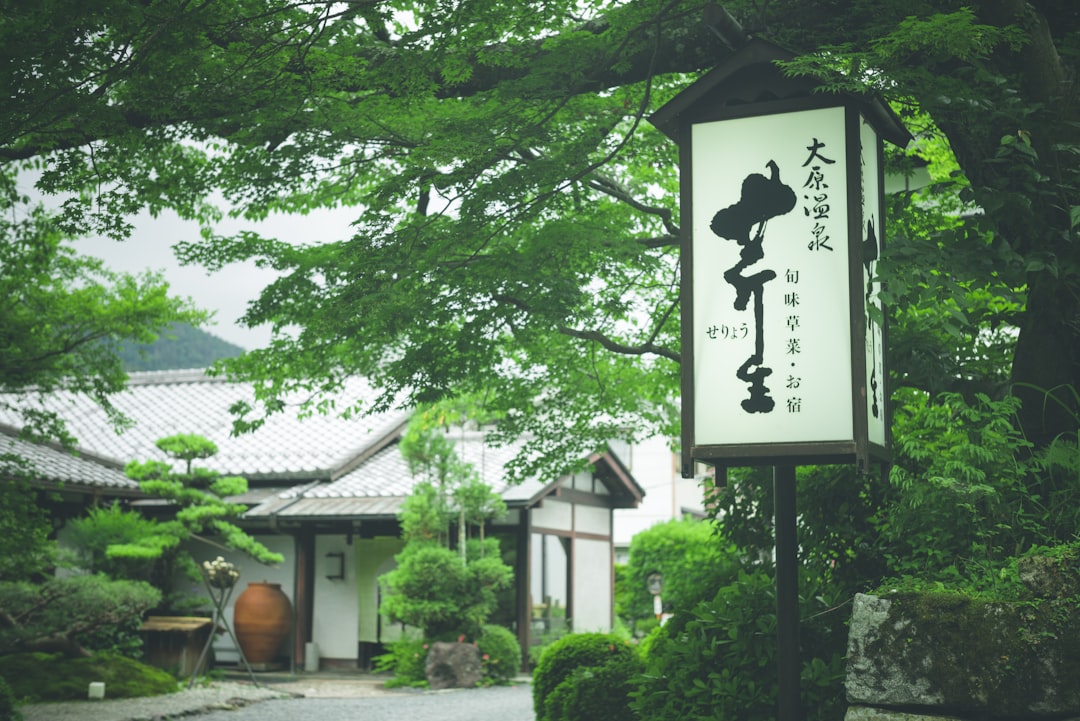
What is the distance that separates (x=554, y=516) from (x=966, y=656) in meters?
16.9

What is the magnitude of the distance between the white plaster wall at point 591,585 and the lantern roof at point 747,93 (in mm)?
17476

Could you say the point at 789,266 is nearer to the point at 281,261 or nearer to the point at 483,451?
the point at 281,261

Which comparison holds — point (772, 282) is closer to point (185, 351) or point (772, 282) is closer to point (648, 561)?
point (648, 561)

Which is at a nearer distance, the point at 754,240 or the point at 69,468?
the point at 754,240

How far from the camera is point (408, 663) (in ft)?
55.5

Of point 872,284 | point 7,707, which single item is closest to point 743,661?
point 872,284

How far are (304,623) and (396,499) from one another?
3.09 m

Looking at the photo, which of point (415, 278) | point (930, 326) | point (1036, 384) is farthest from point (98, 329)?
point (1036, 384)

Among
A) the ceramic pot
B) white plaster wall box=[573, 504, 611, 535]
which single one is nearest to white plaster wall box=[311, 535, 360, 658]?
the ceramic pot

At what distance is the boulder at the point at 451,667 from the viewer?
16188 mm

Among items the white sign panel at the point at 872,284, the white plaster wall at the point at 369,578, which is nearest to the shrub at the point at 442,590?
the white plaster wall at the point at 369,578

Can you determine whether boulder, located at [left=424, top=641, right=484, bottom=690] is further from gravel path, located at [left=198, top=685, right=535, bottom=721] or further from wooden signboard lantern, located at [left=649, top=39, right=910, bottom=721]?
wooden signboard lantern, located at [left=649, top=39, right=910, bottom=721]

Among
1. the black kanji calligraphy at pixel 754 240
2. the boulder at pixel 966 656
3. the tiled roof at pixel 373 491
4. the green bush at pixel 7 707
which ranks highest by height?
the black kanji calligraphy at pixel 754 240

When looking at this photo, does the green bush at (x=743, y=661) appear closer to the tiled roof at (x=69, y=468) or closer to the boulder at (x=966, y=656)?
the boulder at (x=966, y=656)
